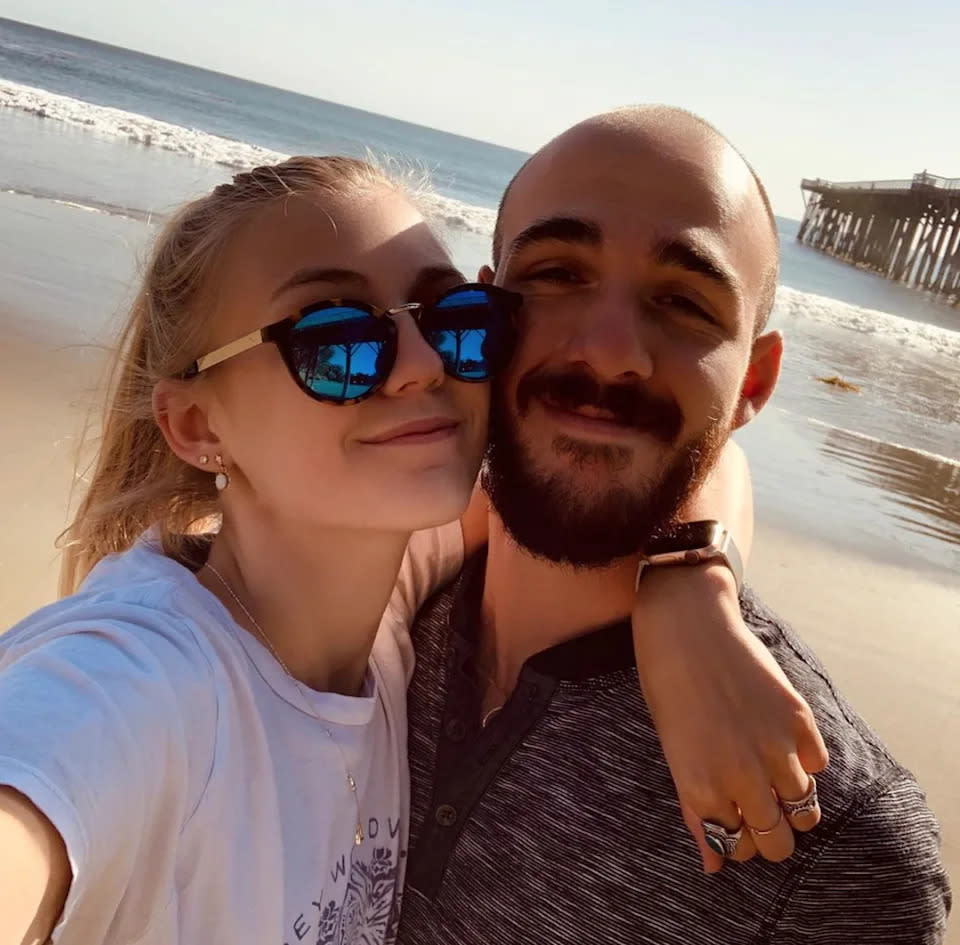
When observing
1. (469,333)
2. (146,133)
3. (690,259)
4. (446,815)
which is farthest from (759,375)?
(146,133)

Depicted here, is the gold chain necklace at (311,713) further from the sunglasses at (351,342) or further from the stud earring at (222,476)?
the sunglasses at (351,342)

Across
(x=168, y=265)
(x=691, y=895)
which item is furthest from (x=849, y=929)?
(x=168, y=265)

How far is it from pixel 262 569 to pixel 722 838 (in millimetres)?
1067

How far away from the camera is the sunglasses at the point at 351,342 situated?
1.73 m

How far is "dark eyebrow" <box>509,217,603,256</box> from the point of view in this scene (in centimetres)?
201

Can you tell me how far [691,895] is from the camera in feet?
4.92

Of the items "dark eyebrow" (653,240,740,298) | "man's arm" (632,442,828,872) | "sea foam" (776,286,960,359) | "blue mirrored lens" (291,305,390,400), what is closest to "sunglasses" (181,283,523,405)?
"blue mirrored lens" (291,305,390,400)

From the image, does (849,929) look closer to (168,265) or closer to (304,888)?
(304,888)

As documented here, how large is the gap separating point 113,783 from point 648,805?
0.93m

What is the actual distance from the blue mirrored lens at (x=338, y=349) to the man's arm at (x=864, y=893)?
3.95ft

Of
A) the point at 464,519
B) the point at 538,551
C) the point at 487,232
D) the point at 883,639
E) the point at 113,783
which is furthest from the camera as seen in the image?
the point at 487,232

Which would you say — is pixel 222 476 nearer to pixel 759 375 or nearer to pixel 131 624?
pixel 131 624

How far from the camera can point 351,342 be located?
5.69ft

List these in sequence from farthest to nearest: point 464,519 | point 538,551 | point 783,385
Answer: point 783,385 → point 464,519 → point 538,551
